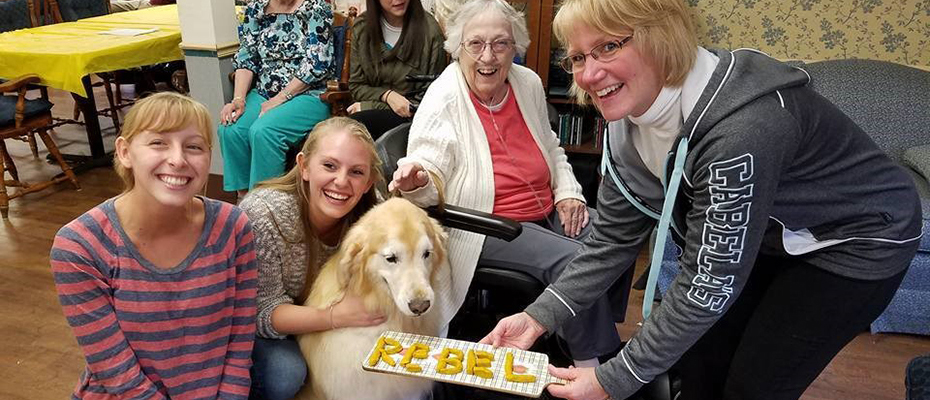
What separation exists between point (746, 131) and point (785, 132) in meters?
0.07

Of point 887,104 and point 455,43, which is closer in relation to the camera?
point 455,43

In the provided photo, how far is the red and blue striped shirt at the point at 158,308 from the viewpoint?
1.26m

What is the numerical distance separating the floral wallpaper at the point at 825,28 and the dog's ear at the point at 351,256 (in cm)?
235

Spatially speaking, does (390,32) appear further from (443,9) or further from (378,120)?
(378,120)

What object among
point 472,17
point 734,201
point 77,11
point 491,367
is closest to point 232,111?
point 472,17

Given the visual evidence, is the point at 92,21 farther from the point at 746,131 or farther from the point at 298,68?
the point at 746,131

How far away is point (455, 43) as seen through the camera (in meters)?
2.15

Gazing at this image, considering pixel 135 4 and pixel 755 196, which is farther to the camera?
pixel 135 4

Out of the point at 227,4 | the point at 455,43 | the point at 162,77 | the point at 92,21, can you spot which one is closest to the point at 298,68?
the point at 227,4

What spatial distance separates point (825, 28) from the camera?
10.8ft

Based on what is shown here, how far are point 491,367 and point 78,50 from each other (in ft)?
11.6

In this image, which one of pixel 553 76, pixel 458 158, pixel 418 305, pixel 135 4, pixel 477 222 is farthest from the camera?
pixel 135 4

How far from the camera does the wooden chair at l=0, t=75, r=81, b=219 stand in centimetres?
351

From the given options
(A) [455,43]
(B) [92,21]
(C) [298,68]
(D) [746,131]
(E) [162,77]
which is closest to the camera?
(D) [746,131]
